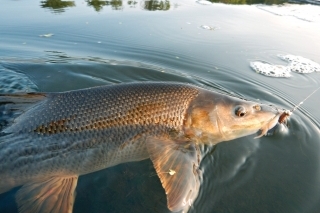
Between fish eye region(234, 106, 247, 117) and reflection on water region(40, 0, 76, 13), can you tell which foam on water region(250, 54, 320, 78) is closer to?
fish eye region(234, 106, 247, 117)

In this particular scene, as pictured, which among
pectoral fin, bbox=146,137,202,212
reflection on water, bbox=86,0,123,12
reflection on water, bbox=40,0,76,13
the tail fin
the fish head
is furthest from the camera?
reflection on water, bbox=86,0,123,12

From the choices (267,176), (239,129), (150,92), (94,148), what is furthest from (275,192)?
(94,148)

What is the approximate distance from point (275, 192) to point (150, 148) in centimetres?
128

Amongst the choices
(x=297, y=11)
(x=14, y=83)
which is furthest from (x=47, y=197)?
(x=297, y=11)

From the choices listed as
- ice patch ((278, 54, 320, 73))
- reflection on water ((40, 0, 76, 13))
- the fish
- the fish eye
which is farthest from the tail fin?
reflection on water ((40, 0, 76, 13))

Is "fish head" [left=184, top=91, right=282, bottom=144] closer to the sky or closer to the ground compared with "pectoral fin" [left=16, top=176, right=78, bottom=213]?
closer to the sky

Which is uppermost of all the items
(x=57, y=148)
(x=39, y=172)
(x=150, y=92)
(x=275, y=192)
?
(x=150, y=92)

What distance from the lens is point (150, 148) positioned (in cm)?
256

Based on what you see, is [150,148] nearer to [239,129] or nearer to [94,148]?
[94,148]

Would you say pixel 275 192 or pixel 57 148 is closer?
pixel 57 148

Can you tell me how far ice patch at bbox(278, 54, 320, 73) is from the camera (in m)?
5.30

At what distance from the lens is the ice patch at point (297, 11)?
9774 mm

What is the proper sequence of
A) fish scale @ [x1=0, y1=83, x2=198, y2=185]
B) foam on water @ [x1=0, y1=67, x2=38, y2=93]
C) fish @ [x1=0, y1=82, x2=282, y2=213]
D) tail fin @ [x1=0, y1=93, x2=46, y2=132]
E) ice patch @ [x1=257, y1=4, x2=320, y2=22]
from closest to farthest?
fish @ [x1=0, y1=82, x2=282, y2=213] < fish scale @ [x1=0, y1=83, x2=198, y2=185] < tail fin @ [x1=0, y1=93, x2=46, y2=132] < foam on water @ [x1=0, y1=67, x2=38, y2=93] < ice patch @ [x1=257, y1=4, x2=320, y2=22]

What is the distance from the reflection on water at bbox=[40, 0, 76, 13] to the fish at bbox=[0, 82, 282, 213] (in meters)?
6.69
